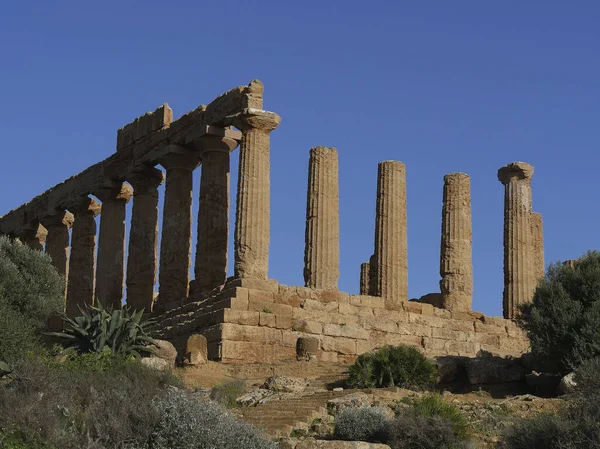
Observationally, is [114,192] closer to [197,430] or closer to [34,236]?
[34,236]

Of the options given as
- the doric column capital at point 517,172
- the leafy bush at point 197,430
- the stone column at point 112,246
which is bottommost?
the leafy bush at point 197,430

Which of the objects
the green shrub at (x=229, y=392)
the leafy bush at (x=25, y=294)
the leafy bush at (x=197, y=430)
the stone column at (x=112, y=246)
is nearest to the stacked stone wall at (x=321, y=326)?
the leafy bush at (x=25, y=294)

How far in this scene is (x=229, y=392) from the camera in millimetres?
27719

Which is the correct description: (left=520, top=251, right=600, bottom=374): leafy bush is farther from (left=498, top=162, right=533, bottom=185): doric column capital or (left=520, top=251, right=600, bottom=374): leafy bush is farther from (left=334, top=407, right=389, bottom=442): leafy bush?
(left=498, top=162, right=533, bottom=185): doric column capital

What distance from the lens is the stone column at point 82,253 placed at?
151 feet

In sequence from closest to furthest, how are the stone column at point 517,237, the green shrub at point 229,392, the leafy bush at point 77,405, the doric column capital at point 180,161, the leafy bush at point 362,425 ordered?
the leafy bush at point 77,405 < the leafy bush at point 362,425 < the green shrub at point 229,392 < the doric column capital at point 180,161 < the stone column at point 517,237

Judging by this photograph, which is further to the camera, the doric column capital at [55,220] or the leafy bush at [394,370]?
the doric column capital at [55,220]

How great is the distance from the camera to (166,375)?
25.9 meters

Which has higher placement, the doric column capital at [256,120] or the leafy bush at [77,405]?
the doric column capital at [256,120]

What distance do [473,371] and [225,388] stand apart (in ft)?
18.1

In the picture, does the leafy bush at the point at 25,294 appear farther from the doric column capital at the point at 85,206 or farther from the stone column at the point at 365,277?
the stone column at the point at 365,277

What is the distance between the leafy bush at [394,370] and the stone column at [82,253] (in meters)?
19.0

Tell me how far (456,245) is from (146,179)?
10.0 metres

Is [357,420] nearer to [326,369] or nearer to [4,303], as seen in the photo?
[326,369]
